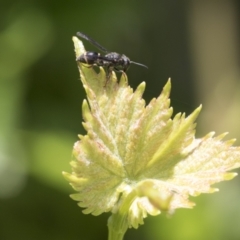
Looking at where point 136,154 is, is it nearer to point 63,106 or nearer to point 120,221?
point 120,221

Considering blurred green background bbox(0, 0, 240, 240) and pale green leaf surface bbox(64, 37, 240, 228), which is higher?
blurred green background bbox(0, 0, 240, 240)

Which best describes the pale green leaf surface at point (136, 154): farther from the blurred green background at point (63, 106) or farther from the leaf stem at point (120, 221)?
the blurred green background at point (63, 106)

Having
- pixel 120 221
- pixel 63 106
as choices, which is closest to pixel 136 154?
pixel 120 221

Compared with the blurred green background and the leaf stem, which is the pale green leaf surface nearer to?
the leaf stem

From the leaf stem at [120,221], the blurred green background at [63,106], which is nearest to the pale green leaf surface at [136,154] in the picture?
the leaf stem at [120,221]

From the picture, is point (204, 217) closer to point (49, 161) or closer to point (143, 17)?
point (49, 161)

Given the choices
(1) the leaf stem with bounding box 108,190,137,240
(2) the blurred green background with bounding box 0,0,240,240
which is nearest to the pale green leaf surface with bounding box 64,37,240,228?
(1) the leaf stem with bounding box 108,190,137,240

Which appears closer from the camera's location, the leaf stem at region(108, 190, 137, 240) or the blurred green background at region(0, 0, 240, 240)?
the leaf stem at region(108, 190, 137, 240)
